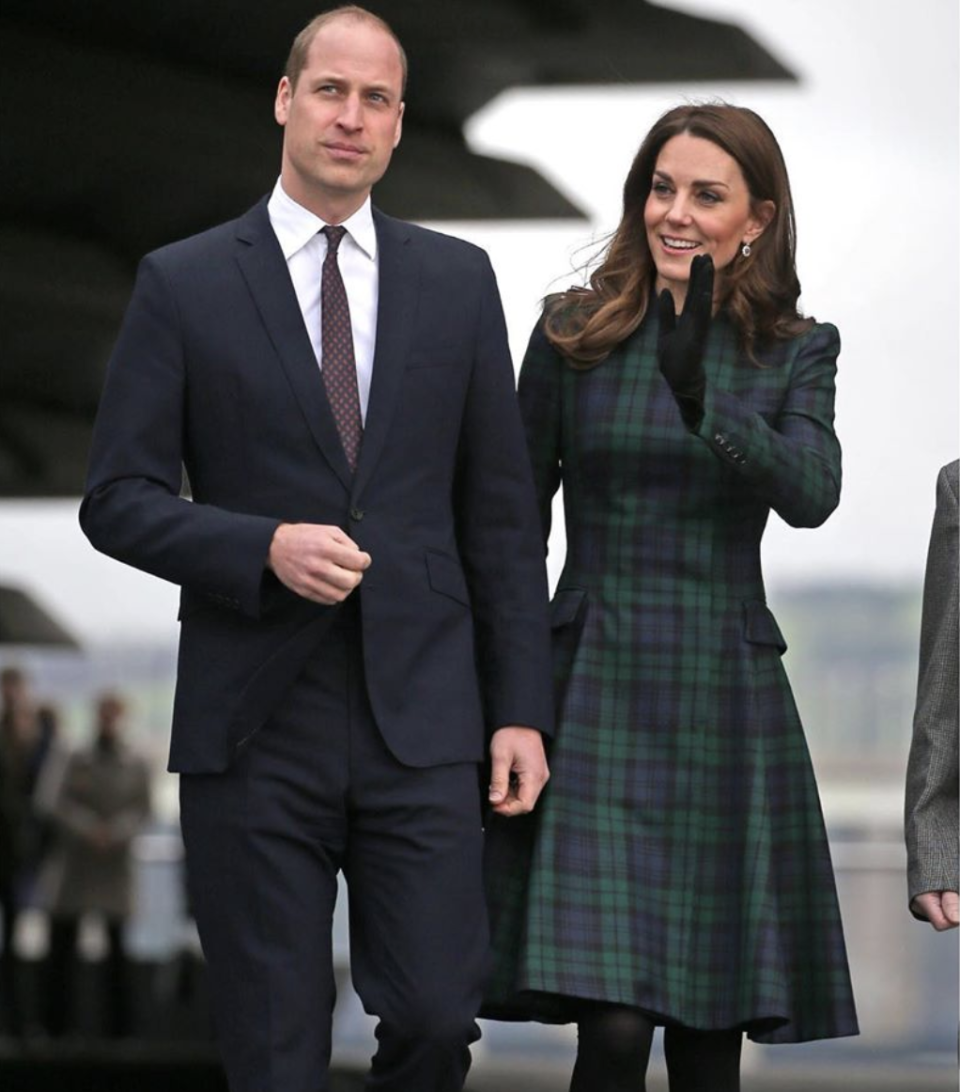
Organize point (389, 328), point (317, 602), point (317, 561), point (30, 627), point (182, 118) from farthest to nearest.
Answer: point (30, 627) < point (182, 118) < point (389, 328) < point (317, 602) < point (317, 561)

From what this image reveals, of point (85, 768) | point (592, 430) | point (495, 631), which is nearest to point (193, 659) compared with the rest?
point (495, 631)

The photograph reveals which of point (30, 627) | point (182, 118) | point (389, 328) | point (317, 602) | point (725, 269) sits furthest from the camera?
point (30, 627)

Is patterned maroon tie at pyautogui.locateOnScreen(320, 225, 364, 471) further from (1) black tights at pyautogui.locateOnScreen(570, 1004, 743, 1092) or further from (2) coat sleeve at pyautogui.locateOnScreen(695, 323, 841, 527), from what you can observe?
(1) black tights at pyautogui.locateOnScreen(570, 1004, 743, 1092)

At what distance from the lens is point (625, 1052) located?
9.50 ft

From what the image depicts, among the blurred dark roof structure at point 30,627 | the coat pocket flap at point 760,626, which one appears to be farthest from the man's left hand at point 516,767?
the blurred dark roof structure at point 30,627

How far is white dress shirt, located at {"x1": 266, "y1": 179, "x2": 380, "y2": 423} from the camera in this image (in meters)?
2.83

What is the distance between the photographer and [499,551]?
113 inches

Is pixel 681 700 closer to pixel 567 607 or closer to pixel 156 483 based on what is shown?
pixel 567 607

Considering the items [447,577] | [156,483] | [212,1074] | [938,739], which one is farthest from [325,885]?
[212,1074]

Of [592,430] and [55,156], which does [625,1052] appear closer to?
[592,430]

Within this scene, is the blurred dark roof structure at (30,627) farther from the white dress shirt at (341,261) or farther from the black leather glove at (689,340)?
the black leather glove at (689,340)

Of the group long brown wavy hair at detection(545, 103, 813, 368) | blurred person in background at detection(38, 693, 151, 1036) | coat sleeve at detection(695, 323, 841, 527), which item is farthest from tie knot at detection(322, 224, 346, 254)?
blurred person in background at detection(38, 693, 151, 1036)

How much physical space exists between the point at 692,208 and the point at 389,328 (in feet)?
1.38

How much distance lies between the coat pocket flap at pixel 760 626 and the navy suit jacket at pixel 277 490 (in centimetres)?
27
